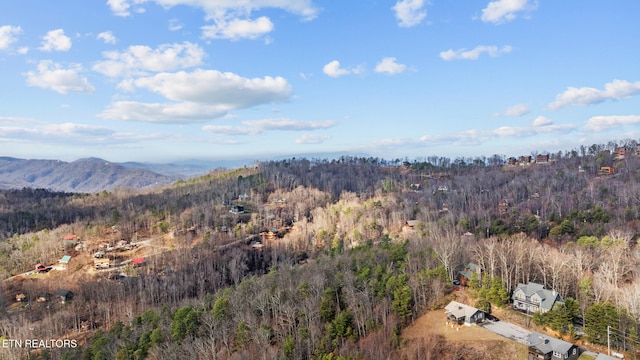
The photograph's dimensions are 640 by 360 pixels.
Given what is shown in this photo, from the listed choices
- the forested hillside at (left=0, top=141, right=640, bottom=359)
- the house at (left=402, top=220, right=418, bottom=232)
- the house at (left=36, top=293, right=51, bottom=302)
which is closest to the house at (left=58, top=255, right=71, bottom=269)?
the forested hillside at (left=0, top=141, right=640, bottom=359)

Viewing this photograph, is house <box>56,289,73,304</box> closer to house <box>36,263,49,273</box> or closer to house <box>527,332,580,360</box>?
house <box>36,263,49,273</box>

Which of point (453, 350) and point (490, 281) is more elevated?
point (490, 281)

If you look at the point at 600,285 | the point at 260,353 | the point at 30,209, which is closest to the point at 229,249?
the point at 260,353

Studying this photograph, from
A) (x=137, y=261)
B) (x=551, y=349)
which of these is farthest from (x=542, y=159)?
(x=137, y=261)

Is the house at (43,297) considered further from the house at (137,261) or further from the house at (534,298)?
the house at (534,298)

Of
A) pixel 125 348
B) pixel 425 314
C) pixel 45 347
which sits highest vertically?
pixel 425 314

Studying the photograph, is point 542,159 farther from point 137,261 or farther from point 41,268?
point 41,268

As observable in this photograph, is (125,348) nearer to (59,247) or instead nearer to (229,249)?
(229,249)
